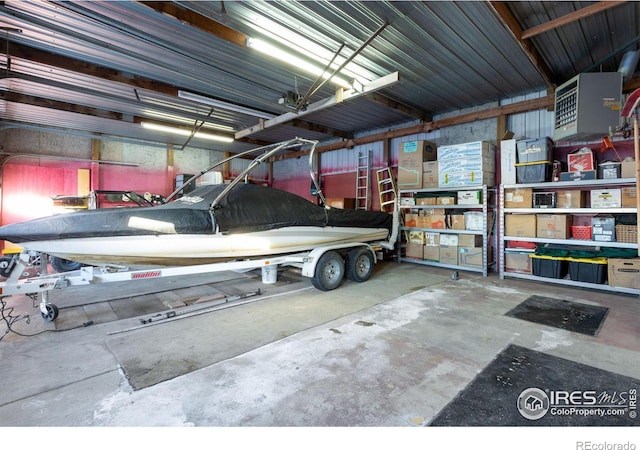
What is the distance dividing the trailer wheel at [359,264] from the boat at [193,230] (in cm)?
49

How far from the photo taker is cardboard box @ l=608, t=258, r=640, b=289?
4414 mm

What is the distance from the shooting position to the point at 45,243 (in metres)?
3.01

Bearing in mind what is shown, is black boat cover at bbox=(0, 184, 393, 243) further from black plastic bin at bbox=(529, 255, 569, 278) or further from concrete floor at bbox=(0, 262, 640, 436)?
black plastic bin at bbox=(529, 255, 569, 278)

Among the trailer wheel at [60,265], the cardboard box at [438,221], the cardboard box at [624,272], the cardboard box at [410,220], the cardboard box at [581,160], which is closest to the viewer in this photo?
the cardboard box at [624,272]

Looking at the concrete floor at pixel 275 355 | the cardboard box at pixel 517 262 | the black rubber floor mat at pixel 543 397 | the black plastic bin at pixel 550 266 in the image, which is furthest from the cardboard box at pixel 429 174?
the black rubber floor mat at pixel 543 397

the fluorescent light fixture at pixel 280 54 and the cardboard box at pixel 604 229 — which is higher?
the fluorescent light fixture at pixel 280 54

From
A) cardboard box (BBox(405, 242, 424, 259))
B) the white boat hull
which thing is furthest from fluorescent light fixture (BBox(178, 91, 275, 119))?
cardboard box (BBox(405, 242, 424, 259))

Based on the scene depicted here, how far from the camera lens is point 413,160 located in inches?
277

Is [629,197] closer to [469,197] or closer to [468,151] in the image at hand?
[469,197]

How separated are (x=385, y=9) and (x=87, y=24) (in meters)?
3.88

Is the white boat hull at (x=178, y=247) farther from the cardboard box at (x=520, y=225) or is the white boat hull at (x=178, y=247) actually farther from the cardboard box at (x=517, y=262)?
the cardboard box at (x=517, y=262)

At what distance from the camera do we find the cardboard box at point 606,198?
15.2 ft

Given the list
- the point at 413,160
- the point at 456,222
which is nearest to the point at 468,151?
the point at 413,160

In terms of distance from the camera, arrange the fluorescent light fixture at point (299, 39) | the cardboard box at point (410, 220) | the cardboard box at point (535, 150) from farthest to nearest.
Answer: the cardboard box at point (410, 220), the cardboard box at point (535, 150), the fluorescent light fixture at point (299, 39)
